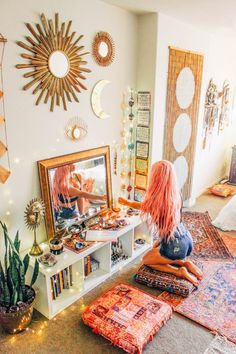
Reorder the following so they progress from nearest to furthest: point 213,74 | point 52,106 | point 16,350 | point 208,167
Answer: point 16,350, point 52,106, point 213,74, point 208,167

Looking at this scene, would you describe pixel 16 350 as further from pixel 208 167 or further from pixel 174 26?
pixel 208 167

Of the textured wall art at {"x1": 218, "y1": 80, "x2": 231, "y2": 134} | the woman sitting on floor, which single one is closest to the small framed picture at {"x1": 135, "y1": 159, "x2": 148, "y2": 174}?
the woman sitting on floor

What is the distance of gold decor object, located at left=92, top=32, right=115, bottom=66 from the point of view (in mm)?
2709

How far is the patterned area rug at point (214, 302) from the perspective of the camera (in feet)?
7.45

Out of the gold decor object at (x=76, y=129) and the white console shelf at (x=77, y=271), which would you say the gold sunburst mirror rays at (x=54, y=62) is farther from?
the white console shelf at (x=77, y=271)

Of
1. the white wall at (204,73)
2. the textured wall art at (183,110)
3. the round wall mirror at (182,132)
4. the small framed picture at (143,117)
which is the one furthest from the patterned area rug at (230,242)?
the small framed picture at (143,117)

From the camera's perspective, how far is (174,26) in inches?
128

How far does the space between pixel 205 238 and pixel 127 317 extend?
1.72m

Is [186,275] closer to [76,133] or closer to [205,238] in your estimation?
[205,238]

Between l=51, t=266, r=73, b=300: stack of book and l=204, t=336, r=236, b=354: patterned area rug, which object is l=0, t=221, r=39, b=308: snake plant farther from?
l=204, t=336, r=236, b=354: patterned area rug

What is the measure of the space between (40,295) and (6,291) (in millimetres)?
299

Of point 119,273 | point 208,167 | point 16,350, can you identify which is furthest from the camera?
point 208,167

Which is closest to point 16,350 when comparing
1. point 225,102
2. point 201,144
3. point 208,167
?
point 201,144

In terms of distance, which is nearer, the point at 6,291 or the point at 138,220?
the point at 6,291
